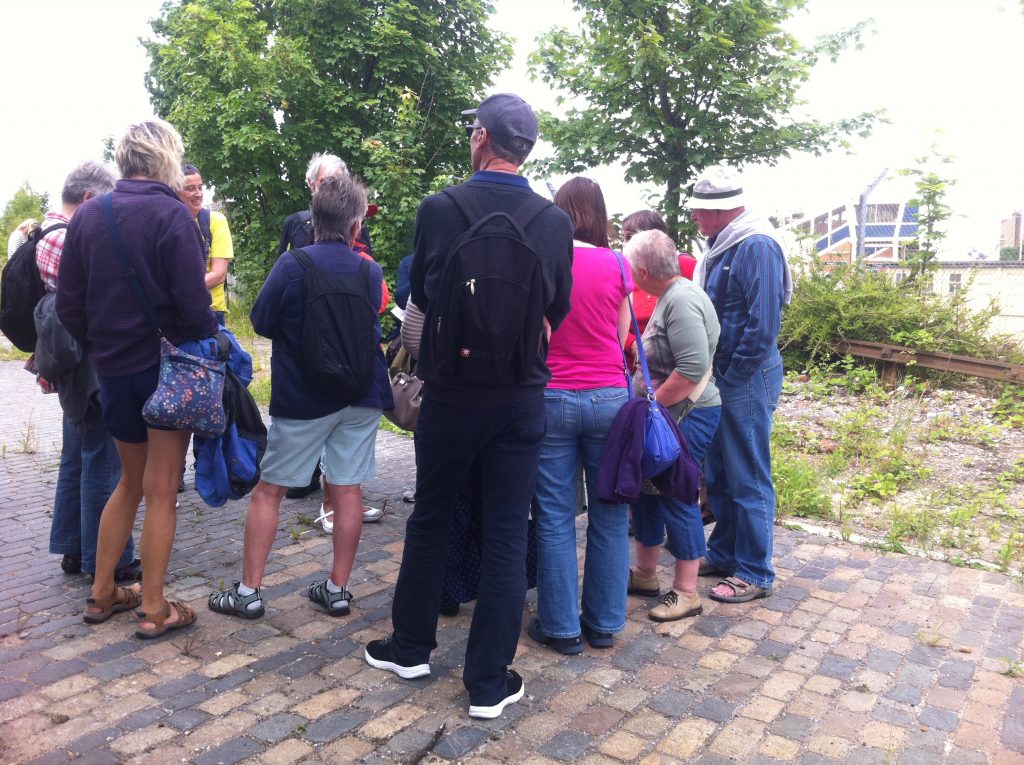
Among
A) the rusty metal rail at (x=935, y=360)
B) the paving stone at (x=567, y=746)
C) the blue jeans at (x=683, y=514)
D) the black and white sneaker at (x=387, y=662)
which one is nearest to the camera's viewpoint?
the paving stone at (x=567, y=746)

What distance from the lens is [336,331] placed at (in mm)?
3643

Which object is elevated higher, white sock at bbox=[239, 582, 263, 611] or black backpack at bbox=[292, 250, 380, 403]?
black backpack at bbox=[292, 250, 380, 403]

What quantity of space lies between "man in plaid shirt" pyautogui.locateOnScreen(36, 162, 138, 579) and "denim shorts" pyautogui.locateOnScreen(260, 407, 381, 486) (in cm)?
90

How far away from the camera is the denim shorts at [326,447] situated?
3732 millimetres

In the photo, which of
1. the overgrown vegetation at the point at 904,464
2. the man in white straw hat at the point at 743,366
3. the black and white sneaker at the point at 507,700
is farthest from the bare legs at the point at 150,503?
the overgrown vegetation at the point at 904,464

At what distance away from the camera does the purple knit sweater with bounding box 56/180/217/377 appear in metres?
3.31

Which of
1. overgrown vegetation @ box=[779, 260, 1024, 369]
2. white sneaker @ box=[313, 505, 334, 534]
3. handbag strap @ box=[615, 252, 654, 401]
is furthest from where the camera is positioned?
overgrown vegetation @ box=[779, 260, 1024, 369]

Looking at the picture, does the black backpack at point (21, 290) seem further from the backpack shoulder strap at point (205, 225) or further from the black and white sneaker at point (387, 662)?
the black and white sneaker at point (387, 662)

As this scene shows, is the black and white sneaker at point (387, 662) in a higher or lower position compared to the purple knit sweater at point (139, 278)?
lower

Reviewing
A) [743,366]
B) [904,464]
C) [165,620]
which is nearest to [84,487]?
[165,620]

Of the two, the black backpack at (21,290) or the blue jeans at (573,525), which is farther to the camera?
the black backpack at (21,290)

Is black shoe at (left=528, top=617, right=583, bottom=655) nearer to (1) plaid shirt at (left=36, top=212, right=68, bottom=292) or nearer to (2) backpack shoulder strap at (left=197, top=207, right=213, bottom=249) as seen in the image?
(1) plaid shirt at (left=36, top=212, right=68, bottom=292)

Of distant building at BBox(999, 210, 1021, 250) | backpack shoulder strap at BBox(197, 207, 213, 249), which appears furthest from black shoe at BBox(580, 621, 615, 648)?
distant building at BBox(999, 210, 1021, 250)

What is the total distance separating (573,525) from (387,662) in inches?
38.1
